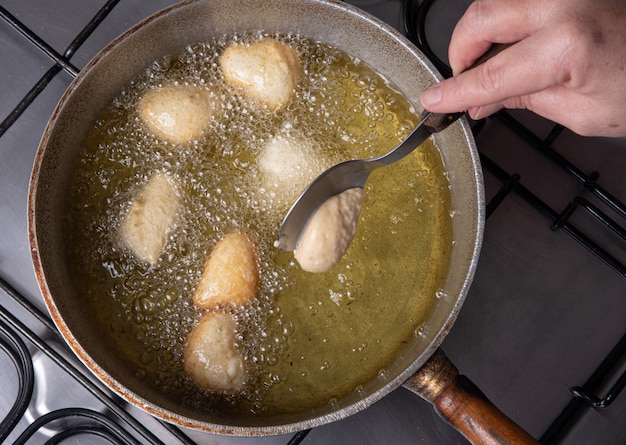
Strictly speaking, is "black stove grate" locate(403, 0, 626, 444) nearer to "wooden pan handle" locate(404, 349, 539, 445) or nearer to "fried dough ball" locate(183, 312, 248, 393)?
"wooden pan handle" locate(404, 349, 539, 445)

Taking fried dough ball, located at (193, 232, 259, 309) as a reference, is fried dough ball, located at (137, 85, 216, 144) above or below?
above

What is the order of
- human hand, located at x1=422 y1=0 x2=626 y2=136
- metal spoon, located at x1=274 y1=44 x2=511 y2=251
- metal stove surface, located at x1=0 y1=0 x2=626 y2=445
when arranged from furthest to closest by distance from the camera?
1. metal stove surface, located at x1=0 y1=0 x2=626 y2=445
2. metal spoon, located at x1=274 y1=44 x2=511 y2=251
3. human hand, located at x1=422 y1=0 x2=626 y2=136

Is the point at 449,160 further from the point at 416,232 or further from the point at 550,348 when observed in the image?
the point at 550,348

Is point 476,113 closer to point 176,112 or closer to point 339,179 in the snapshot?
point 339,179

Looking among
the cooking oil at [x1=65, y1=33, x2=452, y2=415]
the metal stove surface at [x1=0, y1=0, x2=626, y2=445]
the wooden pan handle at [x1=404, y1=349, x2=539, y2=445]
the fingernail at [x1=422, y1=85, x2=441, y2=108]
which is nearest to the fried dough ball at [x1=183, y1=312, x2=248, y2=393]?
the cooking oil at [x1=65, y1=33, x2=452, y2=415]

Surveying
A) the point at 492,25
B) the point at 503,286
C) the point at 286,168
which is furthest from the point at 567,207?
the point at 286,168

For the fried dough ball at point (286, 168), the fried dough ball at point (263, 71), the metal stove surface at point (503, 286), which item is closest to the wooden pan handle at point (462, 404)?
the metal stove surface at point (503, 286)

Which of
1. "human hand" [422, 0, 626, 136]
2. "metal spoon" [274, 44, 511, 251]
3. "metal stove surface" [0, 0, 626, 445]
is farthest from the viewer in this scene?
"metal stove surface" [0, 0, 626, 445]

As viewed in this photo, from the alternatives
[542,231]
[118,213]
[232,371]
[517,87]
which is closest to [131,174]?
[118,213]
